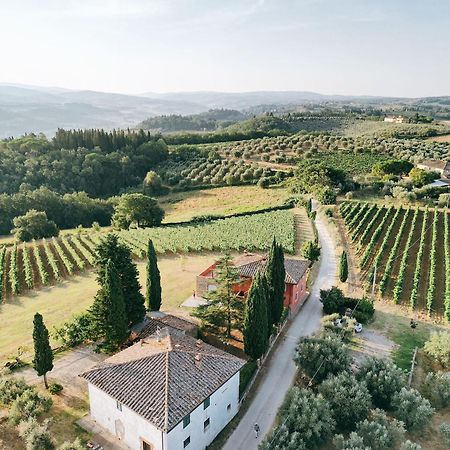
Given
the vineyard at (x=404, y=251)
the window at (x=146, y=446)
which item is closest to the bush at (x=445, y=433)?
the vineyard at (x=404, y=251)

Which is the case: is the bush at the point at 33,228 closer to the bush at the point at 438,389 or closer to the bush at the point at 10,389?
the bush at the point at 10,389

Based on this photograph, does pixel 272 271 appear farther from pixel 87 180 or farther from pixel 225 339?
pixel 87 180

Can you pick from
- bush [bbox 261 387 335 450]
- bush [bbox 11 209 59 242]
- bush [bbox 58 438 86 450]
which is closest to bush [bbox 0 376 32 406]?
bush [bbox 58 438 86 450]

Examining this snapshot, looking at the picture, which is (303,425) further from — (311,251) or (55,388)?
(311,251)

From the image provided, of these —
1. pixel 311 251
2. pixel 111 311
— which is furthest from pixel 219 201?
pixel 111 311

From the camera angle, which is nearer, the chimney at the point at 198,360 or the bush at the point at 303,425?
the bush at the point at 303,425
